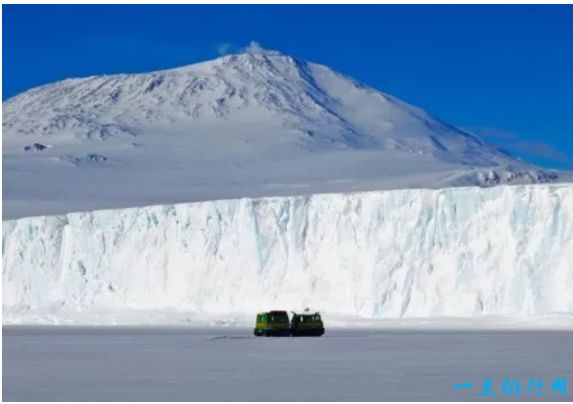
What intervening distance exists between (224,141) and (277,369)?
247 feet

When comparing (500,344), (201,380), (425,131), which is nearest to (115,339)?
(500,344)

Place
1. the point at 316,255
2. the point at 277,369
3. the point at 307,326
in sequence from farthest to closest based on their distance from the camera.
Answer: the point at 316,255
the point at 307,326
the point at 277,369

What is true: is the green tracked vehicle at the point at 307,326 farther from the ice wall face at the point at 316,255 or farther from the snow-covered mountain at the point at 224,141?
the snow-covered mountain at the point at 224,141

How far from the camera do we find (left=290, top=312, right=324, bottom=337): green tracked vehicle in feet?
93.6

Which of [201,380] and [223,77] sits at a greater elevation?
[223,77]

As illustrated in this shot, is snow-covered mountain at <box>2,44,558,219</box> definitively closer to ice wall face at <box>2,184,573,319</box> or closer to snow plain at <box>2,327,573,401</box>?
ice wall face at <box>2,184,573,319</box>

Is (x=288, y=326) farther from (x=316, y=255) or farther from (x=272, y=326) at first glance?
(x=316, y=255)

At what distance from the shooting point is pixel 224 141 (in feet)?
299

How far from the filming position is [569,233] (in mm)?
35594

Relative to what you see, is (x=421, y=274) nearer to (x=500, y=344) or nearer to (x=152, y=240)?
(x=152, y=240)

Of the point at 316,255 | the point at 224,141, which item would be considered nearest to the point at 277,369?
the point at 316,255

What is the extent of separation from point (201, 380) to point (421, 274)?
23003 mm

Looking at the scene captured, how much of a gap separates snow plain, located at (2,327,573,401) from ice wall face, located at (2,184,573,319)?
10956 mm

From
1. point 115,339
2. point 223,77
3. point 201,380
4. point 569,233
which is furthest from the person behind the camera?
point 223,77
